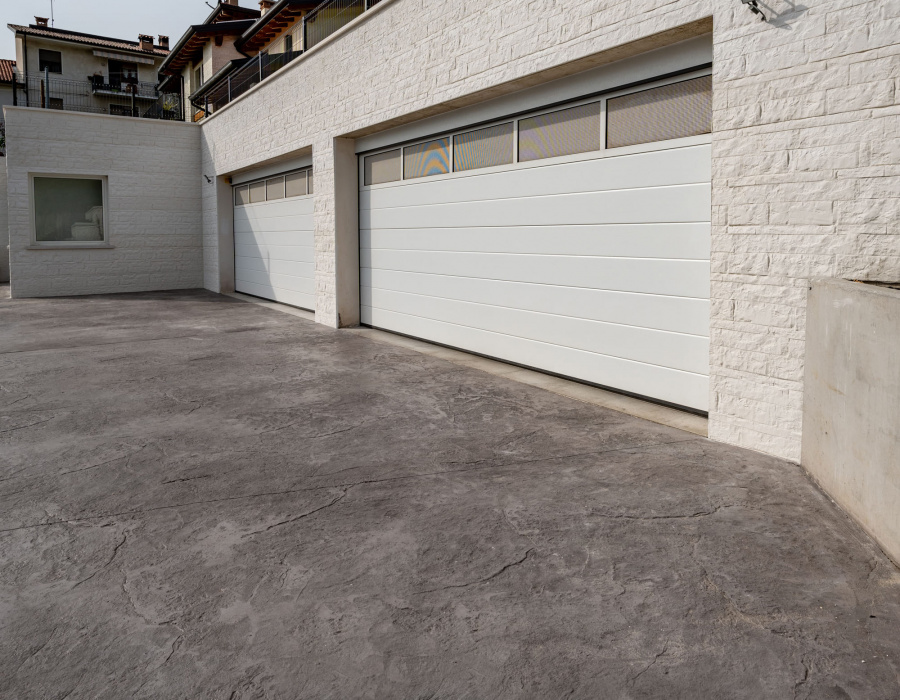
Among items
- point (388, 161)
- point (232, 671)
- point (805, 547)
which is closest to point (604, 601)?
point (805, 547)

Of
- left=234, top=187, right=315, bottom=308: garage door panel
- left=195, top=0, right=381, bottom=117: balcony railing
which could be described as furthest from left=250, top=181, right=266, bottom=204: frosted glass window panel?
left=195, top=0, right=381, bottom=117: balcony railing

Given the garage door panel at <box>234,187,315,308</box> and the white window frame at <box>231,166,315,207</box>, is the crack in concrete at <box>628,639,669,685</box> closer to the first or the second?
the white window frame at <box>231,166,315,207</box>

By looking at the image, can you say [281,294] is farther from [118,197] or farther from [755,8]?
[755,8]

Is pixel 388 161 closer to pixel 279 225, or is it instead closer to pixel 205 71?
pixel 279 225

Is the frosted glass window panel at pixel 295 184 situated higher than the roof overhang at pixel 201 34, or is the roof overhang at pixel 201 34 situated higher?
the roof overhang at pixel 201 34

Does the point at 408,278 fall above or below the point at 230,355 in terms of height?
above

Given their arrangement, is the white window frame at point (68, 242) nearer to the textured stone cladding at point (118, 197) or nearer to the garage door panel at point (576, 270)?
the textured stone cladding at point (118, 197)

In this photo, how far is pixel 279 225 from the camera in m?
12.7

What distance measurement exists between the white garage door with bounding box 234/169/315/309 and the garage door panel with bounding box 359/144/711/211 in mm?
2975

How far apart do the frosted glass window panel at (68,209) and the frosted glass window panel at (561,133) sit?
41.2ft

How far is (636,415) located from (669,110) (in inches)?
88.5

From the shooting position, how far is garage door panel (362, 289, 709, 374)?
210 inches

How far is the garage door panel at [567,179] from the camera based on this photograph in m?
5.22

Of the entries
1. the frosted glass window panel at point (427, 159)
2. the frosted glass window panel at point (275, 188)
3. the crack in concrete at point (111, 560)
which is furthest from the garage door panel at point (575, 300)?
the frosted glass window panel at point (275, 188)
